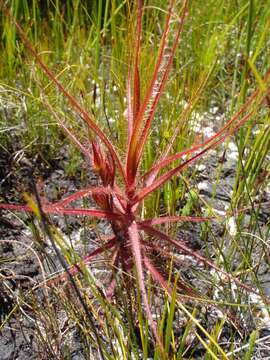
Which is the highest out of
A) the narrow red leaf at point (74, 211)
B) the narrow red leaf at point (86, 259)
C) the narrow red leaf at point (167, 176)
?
the narrow red leaf at point (167, 176)

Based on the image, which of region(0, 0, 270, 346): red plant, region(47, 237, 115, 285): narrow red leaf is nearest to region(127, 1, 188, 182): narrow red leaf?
region(0, 0, 270, 346): red plant

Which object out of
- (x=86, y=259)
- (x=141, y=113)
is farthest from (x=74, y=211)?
(x=141, y=113)

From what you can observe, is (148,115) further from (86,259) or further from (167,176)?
(86,259)

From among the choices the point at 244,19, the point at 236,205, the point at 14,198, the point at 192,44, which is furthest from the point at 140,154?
the point at 244,19

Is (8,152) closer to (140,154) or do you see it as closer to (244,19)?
(140,154)

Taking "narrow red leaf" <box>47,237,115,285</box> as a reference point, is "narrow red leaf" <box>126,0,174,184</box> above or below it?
above

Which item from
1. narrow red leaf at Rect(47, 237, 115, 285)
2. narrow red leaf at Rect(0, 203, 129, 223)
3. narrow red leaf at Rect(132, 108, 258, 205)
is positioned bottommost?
narrow red leaf at Rect(47, 237, 115, 285)

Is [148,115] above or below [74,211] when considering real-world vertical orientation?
above

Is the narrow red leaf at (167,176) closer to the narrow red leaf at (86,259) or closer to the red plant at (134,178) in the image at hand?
the red plant at (134,178)

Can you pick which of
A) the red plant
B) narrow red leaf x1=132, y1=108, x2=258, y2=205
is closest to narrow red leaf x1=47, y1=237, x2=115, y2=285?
the red plant

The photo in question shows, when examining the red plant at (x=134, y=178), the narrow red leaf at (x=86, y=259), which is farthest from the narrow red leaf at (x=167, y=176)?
the narrow red leaf at (x=86, y=259)

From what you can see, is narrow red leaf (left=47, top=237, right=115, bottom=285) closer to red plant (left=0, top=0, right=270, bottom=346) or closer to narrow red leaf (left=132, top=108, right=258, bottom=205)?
red plant (left=0, top=0, right=270, bottom=346)
